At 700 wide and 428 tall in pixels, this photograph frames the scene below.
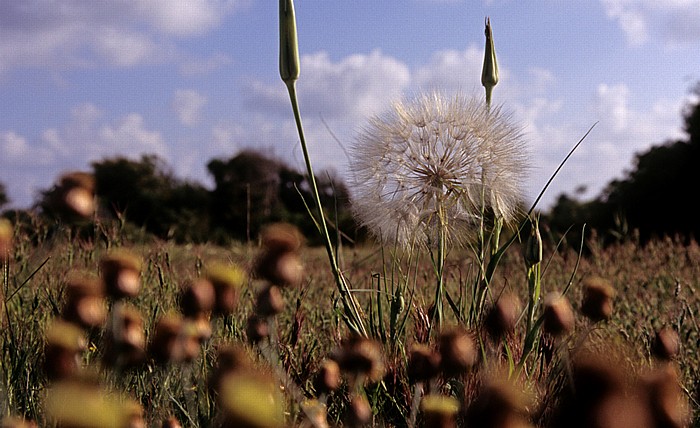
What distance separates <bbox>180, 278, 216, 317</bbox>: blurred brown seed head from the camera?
1.08 metres

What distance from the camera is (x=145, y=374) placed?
7.42 ft

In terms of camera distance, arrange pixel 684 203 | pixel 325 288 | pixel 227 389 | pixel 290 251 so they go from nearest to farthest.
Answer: pixel 227 389
pixel 290 251
pixel 325 288
pixel 684 203

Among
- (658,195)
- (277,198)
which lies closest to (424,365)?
(658,195)

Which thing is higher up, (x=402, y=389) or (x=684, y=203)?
(x=684, y=203)

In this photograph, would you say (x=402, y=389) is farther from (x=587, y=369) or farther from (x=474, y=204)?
(x=587, y=369)

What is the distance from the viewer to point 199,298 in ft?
3.53

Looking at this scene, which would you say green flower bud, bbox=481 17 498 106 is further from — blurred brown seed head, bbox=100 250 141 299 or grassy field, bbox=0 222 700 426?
blurred brown seed head, bbox=100 250 141 299

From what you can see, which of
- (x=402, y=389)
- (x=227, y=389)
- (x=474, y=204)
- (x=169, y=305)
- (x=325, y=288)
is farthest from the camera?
(x=325, y=288)

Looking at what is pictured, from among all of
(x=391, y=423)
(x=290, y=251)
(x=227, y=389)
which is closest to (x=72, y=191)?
(x=290, y=251)

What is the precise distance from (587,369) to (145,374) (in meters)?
1.79

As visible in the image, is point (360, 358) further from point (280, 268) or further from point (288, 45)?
point (288, 45)

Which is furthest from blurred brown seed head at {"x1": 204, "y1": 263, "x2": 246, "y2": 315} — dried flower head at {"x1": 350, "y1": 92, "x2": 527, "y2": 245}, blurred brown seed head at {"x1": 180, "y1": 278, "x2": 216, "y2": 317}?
dried flower head at {"x1": 350, "y1": 92, "x2": 527, "y2": 245}

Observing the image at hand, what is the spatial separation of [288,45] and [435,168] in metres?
0.75

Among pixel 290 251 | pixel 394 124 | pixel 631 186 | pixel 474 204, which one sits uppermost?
pixel 631 186
